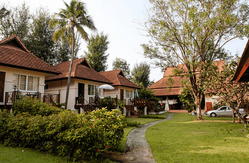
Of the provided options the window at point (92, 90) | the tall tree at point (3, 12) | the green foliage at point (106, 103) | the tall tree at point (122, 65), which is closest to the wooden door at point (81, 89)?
the window at point (92, 90)

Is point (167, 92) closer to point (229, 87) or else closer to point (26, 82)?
point (229, 87)

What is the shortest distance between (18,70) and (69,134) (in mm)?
9609

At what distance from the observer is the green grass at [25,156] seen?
502 cm

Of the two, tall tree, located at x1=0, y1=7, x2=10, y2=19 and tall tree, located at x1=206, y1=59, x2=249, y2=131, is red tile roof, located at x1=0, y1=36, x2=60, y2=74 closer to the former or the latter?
tall tree, located at x1=206, y1=59, x2=249, y2=131

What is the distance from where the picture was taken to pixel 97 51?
1252 inches

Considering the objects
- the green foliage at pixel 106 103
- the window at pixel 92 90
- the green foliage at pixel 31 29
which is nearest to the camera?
the green foliage at pixel 106 103

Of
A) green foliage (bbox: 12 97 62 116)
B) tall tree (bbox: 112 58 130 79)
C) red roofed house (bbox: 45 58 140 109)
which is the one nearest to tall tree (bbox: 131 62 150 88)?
tall tree (bbox: 112 58 130 79)

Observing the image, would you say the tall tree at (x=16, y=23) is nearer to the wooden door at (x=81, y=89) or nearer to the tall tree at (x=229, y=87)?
the wooden door at (x=81, y=89)

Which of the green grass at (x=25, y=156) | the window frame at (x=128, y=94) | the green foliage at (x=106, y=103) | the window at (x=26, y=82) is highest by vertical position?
the window at (x=26, y=82)

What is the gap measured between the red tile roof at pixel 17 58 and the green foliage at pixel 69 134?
18.6 feet

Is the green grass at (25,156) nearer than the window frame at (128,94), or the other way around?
the green grass at (25,156)

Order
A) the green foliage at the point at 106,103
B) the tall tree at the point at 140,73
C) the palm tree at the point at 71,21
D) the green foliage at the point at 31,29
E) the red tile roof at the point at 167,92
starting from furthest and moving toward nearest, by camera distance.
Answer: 1. the tall tree at the point at 140,73
2. the red tile roof at the point at 167,92
3. the green foliage at the point at 31,29
4. the green foliage at the point at 106,103
5. the palm tree at the point at 71,21

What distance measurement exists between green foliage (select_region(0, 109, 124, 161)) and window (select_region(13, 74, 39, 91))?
19.7 ft

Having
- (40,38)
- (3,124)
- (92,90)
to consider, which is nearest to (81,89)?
(92,90)
